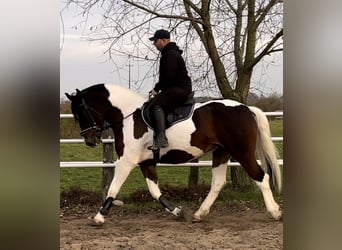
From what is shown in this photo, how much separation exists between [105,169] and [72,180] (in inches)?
9.4

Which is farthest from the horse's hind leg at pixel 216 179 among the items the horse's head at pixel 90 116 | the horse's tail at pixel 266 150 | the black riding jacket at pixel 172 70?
the horse's head at pixel 90 116

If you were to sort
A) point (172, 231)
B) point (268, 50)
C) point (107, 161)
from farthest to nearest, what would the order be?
point (107, 161)
point (268, 50)
point (172, 231)

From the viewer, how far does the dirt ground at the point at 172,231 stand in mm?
2451

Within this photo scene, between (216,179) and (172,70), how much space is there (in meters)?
0.80

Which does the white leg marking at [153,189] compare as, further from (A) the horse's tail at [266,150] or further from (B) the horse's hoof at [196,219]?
(A) the horse's tail at [266,150]

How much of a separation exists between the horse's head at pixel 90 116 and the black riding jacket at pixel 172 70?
0.40 m

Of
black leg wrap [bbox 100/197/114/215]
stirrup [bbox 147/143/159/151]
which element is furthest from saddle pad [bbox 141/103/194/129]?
black leg wrap [bbox 100/197/114/215]

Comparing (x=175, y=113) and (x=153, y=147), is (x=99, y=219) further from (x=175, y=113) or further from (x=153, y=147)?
(x=175, y=113)

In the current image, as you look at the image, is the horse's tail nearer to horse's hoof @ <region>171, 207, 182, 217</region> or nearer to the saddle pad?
the saddle pad

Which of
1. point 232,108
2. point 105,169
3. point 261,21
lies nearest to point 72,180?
point 105,169

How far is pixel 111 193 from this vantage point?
2.82 meters

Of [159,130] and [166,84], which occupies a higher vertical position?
[166,84]

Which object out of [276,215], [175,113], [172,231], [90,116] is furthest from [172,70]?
[276,215]

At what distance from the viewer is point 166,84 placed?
2689mm
